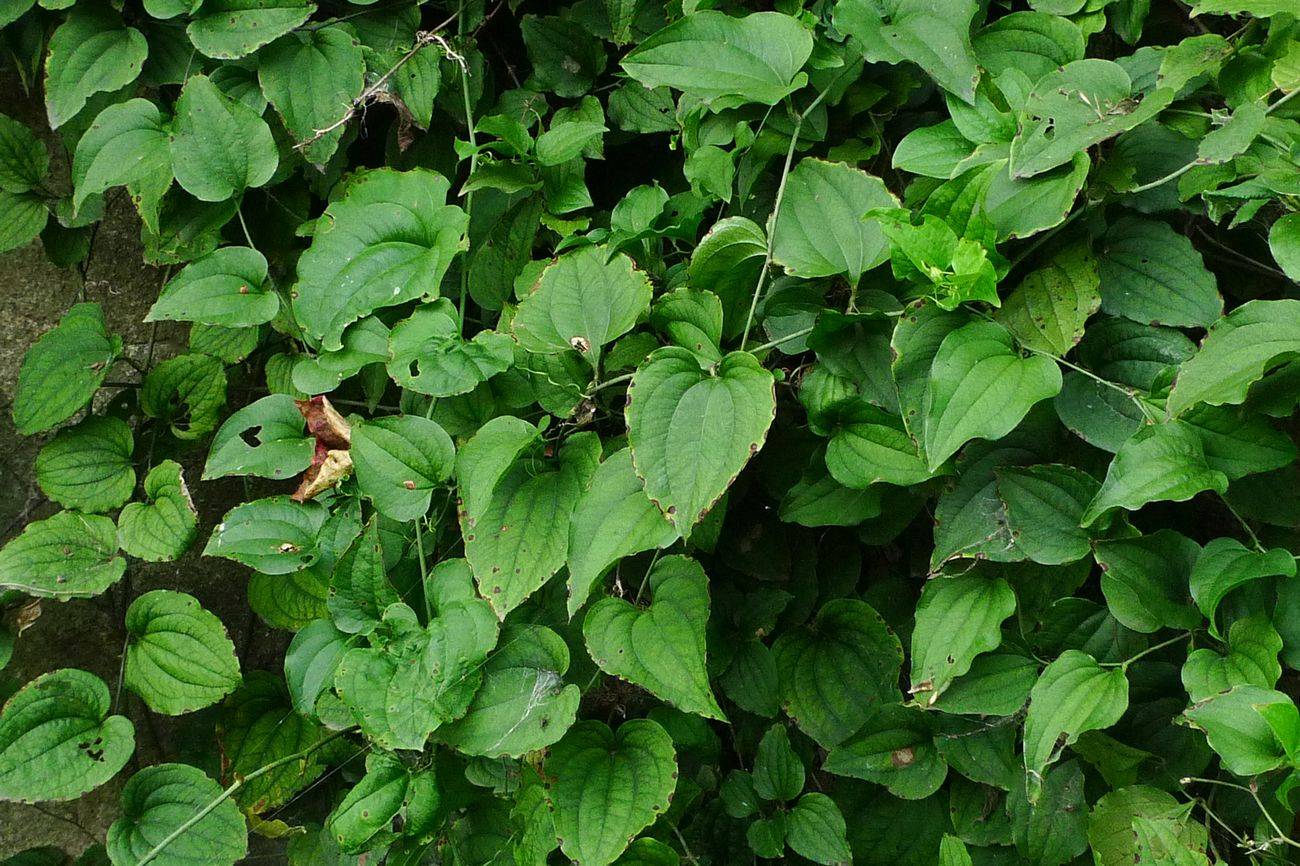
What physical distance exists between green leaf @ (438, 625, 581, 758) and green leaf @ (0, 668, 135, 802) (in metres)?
0.52

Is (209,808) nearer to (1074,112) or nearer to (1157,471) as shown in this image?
(1157,471)

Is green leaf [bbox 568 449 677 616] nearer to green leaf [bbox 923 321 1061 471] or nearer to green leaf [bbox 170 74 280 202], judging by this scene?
green leaf [bbox 923 321 1061 471]

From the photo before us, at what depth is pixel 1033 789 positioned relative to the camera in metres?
0.96

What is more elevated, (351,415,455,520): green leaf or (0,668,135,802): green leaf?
(351,415,455,520): green leaf

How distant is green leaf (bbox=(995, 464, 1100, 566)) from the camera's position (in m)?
1.00

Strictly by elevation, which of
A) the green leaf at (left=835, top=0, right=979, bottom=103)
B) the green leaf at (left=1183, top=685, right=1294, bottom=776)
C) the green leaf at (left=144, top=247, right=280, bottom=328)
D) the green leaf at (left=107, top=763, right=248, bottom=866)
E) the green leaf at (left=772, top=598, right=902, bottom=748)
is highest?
the green leaf at (left=835, top=0, right=979, bottom=103)

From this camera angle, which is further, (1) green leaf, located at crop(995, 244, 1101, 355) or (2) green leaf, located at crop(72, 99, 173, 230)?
(2) green leaf, located at crop(72, 99, 173, 230)

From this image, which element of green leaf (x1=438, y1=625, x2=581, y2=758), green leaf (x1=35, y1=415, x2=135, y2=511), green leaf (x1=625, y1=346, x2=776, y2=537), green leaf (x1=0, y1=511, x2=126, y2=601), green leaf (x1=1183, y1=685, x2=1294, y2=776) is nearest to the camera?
green leaf (x1=1183, y1=685, x2=1294, y2=776)

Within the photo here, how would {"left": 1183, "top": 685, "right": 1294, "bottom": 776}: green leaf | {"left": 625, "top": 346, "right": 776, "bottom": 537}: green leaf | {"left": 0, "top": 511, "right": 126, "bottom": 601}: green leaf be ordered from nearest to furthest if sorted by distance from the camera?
{"left": 1183, "top": 685, "right": 1294, "bottom": 776}: green leaf, {"left": 625, "top": 346, "right": 776, "bottom": 537}: green leaf, {"left": 0, "top": 511, "right": 126, "bottom": 601}: green leaf

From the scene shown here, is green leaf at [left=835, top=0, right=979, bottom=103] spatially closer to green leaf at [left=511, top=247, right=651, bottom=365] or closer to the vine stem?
green leaf at [left=511, top=247, right=651, bottom=365]

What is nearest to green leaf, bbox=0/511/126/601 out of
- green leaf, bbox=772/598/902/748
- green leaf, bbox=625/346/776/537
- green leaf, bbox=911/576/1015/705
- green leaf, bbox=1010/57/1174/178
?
green leaf, bbox=625/346/776/537

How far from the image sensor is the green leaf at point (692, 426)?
947 mm

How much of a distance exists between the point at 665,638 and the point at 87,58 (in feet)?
3.97

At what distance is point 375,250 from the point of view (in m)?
1.29
